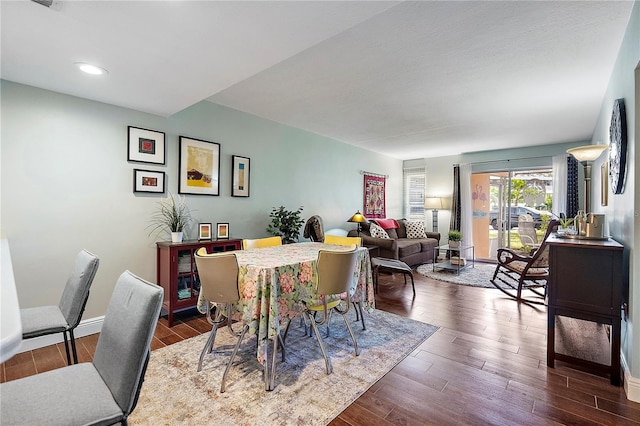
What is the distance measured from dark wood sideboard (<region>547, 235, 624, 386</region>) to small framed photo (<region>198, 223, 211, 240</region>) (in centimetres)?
334

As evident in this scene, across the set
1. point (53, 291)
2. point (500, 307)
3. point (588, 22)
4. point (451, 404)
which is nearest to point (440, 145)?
point (500, 307)

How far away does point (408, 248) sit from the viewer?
557cm

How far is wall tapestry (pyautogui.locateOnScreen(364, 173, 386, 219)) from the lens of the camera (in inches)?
258

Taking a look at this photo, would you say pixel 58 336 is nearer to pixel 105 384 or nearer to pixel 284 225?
pixel 105 384

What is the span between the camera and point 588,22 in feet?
6.76

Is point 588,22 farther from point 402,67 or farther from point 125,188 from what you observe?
point 125,188

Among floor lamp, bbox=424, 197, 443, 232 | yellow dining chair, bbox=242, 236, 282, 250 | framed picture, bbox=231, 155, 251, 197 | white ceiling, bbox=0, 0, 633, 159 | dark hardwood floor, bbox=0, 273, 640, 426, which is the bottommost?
dark hardwood floor, bbox=0, 273, 640, 426

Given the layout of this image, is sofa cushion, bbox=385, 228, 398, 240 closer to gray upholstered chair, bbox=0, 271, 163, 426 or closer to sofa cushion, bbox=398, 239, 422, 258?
sofa cushion, bbox=398, 239, 422, 258

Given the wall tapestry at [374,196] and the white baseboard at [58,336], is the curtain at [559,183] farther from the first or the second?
the white baseboard at [58,336]

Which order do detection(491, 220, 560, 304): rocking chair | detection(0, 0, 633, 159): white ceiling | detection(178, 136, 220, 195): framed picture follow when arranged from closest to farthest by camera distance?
detection(0, 0, 633, 159): white ceiling < detection(178, 136, 220, 195): framed picture < detection(491, 220, 560, 304): rocking chair

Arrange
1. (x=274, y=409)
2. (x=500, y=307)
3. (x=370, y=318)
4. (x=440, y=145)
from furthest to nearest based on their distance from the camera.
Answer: (x=440, y=145) < (x=500, y=307) < (x=370, y=318) < (x=274, y=409)

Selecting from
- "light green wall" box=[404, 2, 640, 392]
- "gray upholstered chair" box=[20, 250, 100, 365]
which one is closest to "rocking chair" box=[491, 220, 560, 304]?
"light green wall" box=[404, 2, 640, 392]

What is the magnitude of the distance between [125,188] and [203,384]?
210 cm

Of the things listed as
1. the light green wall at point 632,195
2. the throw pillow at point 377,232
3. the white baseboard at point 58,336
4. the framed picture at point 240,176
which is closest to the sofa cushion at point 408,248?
the throw pillow at point 377,232
